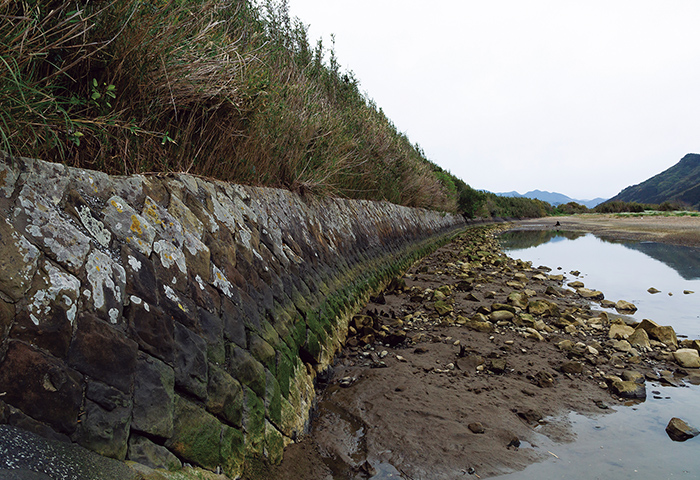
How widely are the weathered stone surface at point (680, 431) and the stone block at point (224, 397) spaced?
357cm

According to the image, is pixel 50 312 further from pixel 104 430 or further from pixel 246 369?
pixel 246 369

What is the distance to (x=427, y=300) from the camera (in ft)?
23.2

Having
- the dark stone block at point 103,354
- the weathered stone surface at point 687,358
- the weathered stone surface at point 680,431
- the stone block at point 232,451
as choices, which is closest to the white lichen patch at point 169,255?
the dark stone block at point 103,354

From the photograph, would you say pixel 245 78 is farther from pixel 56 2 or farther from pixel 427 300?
pixel 427 300

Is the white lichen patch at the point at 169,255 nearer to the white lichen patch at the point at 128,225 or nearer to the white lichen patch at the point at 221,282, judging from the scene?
the white lichen patch at the point at 128,225

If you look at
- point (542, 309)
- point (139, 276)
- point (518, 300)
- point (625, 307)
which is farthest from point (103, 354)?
point (625, 307)

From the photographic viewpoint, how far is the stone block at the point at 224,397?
205 cm

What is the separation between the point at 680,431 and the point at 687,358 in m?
1.96

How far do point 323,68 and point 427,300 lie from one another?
683 centimetres

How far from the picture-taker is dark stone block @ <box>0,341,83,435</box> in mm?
1217

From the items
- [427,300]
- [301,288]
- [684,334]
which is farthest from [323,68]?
[684,334]

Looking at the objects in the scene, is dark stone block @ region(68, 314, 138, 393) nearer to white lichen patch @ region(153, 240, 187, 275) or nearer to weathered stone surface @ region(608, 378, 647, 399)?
white lichen patch @ region(153, 240, 187, 275)

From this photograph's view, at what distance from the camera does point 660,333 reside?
16.8 ft

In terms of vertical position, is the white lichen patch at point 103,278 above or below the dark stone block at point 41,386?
above
